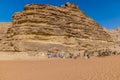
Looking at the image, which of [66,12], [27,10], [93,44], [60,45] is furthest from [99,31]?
[27,10]

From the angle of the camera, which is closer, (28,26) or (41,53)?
(41,53)

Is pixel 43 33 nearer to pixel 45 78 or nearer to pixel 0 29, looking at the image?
pixel 45 78

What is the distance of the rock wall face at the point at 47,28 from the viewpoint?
43.7m

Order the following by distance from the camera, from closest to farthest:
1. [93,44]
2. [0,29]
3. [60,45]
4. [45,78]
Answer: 1. [45,78]
2. [60,45]
3. [93,44]
4. [0,29]

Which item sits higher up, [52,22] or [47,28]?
[52,22]

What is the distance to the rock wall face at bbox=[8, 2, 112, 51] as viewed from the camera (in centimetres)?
4372

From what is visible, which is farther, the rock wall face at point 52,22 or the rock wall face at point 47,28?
the rock wall face at point 52,22

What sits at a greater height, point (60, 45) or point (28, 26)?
point (28, 26)

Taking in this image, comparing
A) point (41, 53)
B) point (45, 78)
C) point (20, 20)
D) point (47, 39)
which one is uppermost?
point (20, 20)

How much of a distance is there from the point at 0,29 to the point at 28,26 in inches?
1945

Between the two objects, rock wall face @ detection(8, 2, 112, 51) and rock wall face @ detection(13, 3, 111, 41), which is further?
rock wall face @ detection(13, 3, 111, 41)

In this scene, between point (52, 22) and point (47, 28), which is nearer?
point (47, 28)

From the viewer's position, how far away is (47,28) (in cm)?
4578

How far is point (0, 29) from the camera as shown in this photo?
9088 centimetres
